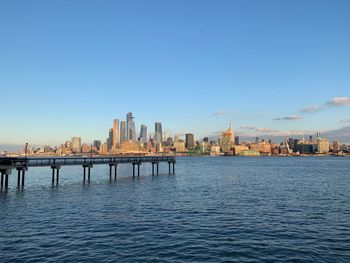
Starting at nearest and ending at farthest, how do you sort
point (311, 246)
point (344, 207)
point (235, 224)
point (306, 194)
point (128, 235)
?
point (311, 246), point (128, 235), point (235, 224), point (344, 207), point (306, 194)

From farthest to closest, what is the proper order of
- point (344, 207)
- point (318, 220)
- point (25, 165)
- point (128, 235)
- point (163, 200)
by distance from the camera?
1. point (25, 165)
2. point (163, 200)
3. point (344, 207)
4. point (318, 220)
5. point (128, 235)

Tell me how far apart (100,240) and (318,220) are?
21.3 m

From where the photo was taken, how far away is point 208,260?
21656mm

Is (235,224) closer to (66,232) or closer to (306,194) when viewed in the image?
(66,232)

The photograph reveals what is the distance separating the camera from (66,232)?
28453mm

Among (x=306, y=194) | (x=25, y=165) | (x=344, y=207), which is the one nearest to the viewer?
(x=344, y=207)

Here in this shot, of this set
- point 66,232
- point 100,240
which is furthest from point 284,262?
point 66,232

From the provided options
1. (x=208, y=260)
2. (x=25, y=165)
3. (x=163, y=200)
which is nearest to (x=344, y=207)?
(x=163, y=200)

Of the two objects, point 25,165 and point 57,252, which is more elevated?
Result: point 25,165

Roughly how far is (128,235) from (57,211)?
13.9 meters

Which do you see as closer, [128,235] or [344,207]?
[128,235]

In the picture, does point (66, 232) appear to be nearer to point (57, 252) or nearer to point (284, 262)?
point (57, 252)

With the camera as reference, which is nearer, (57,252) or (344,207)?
(57,252)

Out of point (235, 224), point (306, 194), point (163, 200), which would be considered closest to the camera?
point (235, 224)
